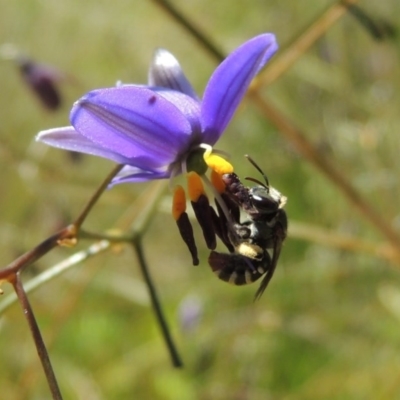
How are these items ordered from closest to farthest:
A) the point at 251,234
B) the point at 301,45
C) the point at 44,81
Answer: the point at 251,234 < the point at 301,45 < the point at 44,81

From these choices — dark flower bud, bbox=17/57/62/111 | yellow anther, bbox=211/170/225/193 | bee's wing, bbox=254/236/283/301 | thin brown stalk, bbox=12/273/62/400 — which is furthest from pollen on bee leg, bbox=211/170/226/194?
dark flower bud, bbox=17/57/62/111

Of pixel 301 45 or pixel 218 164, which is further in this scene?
pixel 301 45

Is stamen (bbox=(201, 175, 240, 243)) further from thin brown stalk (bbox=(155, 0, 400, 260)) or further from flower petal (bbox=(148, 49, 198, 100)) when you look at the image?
thin brown stalk (bbox=(155, 0, 400, 260))

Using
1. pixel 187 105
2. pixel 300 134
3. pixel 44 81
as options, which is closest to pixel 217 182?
pixel 187 105

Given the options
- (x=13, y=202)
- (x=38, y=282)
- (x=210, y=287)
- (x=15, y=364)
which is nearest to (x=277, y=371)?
(x=210, y=287)

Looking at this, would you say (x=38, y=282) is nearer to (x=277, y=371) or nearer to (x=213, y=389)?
(x=213, y=389)

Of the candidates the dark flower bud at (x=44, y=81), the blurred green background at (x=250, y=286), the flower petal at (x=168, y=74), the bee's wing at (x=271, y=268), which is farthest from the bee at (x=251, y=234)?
the dark flower bud at (x=44, y=81)

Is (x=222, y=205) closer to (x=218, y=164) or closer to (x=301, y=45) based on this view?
(x=218, y=164)
